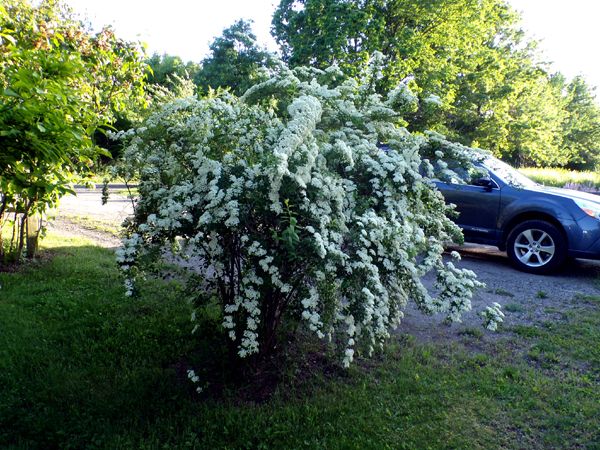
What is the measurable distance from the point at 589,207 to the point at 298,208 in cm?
611

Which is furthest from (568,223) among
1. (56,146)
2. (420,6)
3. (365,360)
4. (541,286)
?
(420,6)

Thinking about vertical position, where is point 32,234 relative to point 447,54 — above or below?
below

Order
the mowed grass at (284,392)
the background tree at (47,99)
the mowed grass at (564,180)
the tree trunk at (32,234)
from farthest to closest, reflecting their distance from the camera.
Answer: the mowed grass at (564,180)
the tree trunk at (32,234)
the mowed grass at (284,392)
the background tree at (47,99)

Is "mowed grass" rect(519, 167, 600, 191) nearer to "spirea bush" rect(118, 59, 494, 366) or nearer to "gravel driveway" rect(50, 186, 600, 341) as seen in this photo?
"gravel driveway" rect(50, 186, 600, 341)

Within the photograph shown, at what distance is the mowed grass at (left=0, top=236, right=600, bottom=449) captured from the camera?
10.8 feet

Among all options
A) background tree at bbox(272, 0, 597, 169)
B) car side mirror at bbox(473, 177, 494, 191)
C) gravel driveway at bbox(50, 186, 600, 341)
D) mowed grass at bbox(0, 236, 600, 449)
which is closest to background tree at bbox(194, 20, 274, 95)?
background tree at bbox(272, 0, 597, 169)

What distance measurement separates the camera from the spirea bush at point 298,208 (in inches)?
120

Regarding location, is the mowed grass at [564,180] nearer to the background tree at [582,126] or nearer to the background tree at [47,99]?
the background tree at [47,99]

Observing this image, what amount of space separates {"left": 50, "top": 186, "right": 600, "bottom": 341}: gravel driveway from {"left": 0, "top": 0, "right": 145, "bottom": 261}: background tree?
2.77 feet

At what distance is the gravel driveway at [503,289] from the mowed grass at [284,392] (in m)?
0.35

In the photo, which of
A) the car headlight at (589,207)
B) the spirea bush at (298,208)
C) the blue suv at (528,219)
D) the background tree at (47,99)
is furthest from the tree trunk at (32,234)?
the car headlight at (589,207)

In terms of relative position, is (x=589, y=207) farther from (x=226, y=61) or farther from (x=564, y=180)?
(x=226, y=61)

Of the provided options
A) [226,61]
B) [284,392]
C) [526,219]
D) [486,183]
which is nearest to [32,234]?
[284,392]

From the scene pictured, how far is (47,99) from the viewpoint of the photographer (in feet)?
10.3
